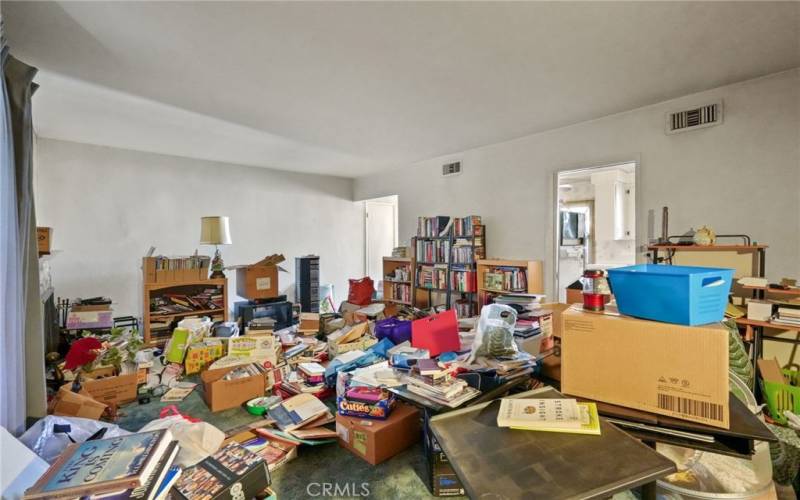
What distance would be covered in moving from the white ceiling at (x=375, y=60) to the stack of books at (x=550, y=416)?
70.1 inches

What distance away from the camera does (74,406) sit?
2.04 metres

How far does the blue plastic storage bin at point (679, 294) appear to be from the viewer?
1070mm

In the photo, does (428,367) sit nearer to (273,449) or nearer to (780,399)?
(273,449)

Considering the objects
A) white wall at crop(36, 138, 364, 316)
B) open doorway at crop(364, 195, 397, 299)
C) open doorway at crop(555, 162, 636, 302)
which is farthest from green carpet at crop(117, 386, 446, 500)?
open doorway at crop(364, 195, 397, 299)

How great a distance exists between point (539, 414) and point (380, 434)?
1.03 meters

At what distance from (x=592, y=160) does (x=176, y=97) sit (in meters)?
3.71

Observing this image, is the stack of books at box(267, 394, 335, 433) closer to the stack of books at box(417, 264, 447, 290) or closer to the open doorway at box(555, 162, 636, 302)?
the stack of books at box(417, 264, 447, 290)

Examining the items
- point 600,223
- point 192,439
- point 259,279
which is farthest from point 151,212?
point 600,223

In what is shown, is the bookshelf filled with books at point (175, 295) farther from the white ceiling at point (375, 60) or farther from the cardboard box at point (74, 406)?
the cardboard box at point (74, 406)

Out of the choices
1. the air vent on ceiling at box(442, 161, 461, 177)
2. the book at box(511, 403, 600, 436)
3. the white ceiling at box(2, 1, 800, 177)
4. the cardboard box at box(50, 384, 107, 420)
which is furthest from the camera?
the air vent on ceiling at box(442, 161, 461, 177)

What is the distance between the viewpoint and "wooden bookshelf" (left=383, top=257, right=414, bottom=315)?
495 centimetres

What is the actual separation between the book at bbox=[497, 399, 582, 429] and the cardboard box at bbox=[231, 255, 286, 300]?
376cm

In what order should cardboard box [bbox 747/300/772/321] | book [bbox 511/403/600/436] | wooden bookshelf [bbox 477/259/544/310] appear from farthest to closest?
wooden bookshelf [bbox 477/259/544/310]
cardboard box [bbox 747/300/772/321]
book [bbox 511/403/600/436]

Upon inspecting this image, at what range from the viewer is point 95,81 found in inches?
96.3
